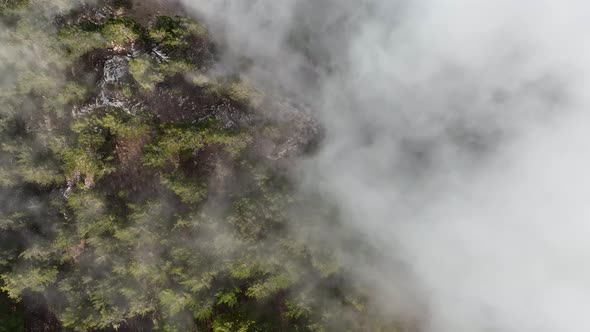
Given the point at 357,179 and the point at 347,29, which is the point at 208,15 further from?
the point at 357,179

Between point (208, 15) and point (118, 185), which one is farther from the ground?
point (208, 15)

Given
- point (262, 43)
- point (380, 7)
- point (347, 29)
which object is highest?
point (380, 7)

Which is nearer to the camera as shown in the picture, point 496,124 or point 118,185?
point 496,124

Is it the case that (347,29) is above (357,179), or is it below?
above

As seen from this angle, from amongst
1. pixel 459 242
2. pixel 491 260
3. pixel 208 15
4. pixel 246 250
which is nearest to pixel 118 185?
pixel 246 250

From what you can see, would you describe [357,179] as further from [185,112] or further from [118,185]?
[118,185]

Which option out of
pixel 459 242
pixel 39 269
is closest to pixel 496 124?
pixel 459 242
